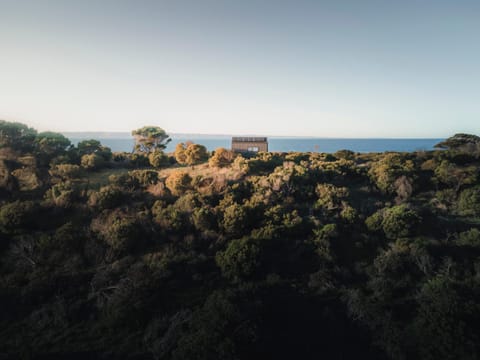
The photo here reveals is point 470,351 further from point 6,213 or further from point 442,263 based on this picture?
point 6,213

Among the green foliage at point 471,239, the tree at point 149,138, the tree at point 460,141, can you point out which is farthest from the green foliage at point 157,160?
the tree at point 460,141

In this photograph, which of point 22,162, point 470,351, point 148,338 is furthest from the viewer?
point 22,162

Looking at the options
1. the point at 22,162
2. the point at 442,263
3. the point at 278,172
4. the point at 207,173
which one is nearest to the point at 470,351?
the point at 442,263

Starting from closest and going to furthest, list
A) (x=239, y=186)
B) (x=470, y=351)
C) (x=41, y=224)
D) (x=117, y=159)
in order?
(x=470, y=351), (x=41, y=224), (x=239, y=186), (x=117, y=159)

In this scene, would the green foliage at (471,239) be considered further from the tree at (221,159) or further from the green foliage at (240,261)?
the tree at (221,159)

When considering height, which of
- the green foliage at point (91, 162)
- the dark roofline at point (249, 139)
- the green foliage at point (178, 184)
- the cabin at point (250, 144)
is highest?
the dark roofline at point (249, 139)

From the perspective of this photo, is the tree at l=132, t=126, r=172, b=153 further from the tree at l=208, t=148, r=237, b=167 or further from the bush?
the tree at l=208, t=148, r=237, b=167

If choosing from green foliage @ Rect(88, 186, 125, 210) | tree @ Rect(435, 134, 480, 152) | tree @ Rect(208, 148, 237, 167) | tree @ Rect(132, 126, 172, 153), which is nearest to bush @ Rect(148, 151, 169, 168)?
tree @ Rect(208, 148, 237, 167)
